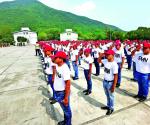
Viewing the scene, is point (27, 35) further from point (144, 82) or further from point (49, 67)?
point (144, 82)

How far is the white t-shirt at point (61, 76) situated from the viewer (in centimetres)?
434

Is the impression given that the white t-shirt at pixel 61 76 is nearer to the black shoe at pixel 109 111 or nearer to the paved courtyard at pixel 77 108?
the paved courtyard at pixel 77 108

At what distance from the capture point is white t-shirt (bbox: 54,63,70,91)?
171 inches

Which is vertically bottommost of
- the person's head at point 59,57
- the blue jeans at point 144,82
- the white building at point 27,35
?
the blue jeans at point 144,82

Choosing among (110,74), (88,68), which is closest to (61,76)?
(110,74)

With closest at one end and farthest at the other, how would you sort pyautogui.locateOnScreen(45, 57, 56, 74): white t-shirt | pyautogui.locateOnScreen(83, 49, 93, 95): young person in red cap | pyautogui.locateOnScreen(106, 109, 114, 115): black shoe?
pyautogui.locateOnScreen(106, 109, 114, 115): black shoe → pyautogui.locateOnScreen(45, 57, 56, 74): white t-shirt → pyautogui.locateOnScreen(83, 49, 93, 95): young person in red cap

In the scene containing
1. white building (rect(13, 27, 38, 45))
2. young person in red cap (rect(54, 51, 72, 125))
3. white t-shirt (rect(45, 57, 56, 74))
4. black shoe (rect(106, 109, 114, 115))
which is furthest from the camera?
white building (rect(13, 27, 38, 45))

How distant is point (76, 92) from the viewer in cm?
773

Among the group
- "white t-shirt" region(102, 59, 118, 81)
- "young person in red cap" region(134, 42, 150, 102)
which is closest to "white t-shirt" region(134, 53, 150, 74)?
"young person in red cap" region(134, 42, 150, 102)

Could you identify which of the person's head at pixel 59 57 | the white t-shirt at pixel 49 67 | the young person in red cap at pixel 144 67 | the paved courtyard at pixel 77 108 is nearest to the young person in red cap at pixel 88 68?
the paved courtyard at pixel 77 108

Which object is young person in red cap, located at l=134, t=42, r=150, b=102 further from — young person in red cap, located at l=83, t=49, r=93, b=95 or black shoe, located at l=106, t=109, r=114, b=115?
young person in red cap, located at l=83, t=49, r=93, b=95

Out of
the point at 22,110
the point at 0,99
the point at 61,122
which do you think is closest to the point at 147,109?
the point at 61,122

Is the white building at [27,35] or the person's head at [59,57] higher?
the white building at [27,35]

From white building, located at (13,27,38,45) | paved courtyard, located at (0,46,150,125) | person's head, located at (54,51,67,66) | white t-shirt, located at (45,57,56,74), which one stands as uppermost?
white building, located at (13,27,38,45)
